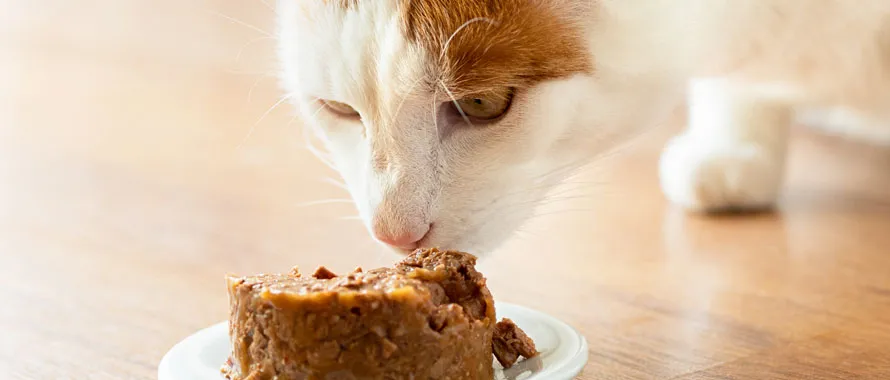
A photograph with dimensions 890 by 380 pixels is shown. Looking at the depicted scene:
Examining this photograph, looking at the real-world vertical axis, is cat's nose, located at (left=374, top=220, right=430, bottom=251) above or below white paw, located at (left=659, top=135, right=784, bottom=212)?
below

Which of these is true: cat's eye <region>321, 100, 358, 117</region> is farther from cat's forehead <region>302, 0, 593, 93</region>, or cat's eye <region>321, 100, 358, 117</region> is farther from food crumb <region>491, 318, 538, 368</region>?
food crumb <region>491, 318, 538, 368</region>

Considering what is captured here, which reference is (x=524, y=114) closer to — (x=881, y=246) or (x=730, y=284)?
(x=730, y=284)

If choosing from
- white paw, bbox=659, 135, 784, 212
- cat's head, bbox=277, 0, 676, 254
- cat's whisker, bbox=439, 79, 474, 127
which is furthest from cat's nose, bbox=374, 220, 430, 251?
white paw, bbox=659, 135, 784, 212

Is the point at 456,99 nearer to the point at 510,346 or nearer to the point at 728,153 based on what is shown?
the point at 510,346

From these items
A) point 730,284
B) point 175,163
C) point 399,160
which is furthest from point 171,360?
point 175,163

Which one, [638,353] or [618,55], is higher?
[618,55]

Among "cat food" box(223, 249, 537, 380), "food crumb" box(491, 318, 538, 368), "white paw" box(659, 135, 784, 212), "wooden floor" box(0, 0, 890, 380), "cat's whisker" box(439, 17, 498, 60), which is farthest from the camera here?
"white paw" box(659, 135, 784, 212)

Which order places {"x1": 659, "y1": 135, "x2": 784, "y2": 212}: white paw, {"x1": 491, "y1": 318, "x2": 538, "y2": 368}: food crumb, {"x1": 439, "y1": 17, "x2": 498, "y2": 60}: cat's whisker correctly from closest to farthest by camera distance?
{"x1": 491, "y1": 318, "x2": 538, "y2": 368}: food crumb → {"x1": 439, "y1": 17, "x2": 498, "y2": 60}: cat's whisker → {"x1": 659, "y1": 135, "x2": 784, "y2": 212}: white paw
